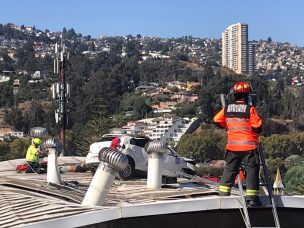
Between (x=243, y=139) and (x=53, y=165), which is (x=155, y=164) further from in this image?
(x=243, y=139)

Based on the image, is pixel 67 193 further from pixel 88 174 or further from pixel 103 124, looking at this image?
pixel 103 124

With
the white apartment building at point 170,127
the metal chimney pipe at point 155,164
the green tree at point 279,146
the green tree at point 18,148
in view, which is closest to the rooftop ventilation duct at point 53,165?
the metal chimney pipe at point 155,164

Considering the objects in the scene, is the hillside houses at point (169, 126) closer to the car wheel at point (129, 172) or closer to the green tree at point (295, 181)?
the green tree at point (295, 181)

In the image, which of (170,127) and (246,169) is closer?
(246,169)

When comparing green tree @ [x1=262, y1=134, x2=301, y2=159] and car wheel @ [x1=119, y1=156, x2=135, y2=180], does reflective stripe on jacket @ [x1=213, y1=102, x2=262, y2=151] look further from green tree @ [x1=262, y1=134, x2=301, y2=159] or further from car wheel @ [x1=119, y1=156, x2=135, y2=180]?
green tree @ [x1=262, y1=134, x2=301, y2=159]

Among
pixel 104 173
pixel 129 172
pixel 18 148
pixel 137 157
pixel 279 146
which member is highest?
pixel 104 173

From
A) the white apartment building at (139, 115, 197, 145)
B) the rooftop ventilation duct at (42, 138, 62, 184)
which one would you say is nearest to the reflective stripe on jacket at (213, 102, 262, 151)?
the rooftop ventilation duct at (42, 138, 62, 184)

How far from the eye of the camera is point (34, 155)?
1535cm

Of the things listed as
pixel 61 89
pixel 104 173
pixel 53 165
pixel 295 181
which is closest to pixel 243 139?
pixel 104 173

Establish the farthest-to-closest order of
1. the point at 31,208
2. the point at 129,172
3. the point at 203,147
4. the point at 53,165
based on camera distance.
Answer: the point at 203,147, the point at 129,172, the point at 53,165, the point at 31,208

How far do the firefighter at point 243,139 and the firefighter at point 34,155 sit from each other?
792cm

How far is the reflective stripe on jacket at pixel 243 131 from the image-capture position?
25.3 feet

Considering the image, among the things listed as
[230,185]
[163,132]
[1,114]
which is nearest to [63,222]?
[230,185]

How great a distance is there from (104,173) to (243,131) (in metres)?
1.62
